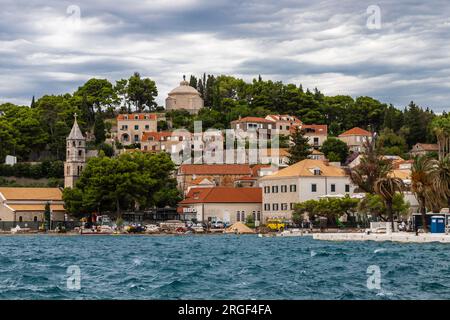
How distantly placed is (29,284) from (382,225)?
160 ft

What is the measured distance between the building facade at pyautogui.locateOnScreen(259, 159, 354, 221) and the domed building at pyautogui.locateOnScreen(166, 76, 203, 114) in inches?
2564

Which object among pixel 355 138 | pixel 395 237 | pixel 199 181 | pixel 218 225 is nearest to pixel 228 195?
pixel 218 225

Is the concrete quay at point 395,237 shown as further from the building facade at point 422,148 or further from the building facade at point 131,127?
the building facade at point 131,127

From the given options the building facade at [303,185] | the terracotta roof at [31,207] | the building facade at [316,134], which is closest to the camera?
the building facade at [303,185]

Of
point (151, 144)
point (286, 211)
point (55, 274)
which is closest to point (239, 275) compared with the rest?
point (55, 274)

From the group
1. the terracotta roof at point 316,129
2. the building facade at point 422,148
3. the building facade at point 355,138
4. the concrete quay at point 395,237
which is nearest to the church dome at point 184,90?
the terracotta roof at point 316,129

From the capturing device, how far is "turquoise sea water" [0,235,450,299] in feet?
88.2

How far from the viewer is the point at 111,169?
100 meters

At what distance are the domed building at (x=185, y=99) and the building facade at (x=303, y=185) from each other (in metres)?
65.1

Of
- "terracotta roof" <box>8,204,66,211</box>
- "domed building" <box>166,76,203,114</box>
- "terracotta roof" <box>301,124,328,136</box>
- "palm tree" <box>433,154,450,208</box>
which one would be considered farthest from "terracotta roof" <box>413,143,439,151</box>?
A: "palm tree" <box>433,154,450,208</box>

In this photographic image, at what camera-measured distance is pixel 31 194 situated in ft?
364

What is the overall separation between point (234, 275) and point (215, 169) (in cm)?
8566

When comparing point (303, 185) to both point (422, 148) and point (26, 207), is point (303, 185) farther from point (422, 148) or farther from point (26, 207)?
point (422, 148)

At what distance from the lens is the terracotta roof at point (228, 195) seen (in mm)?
102694
